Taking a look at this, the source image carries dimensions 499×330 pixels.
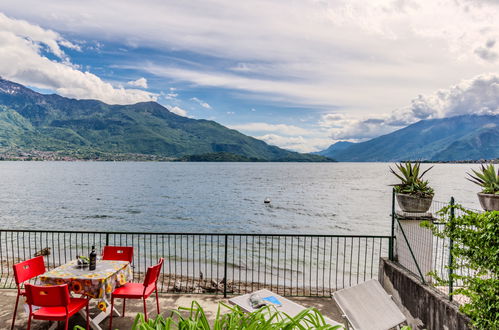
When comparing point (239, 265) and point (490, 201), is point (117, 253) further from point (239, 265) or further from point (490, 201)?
point (239, 265)

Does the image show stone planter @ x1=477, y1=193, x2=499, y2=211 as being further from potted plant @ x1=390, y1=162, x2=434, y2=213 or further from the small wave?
the small wave

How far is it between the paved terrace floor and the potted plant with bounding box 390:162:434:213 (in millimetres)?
2593

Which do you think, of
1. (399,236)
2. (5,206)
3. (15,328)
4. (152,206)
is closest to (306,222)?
(152,206)

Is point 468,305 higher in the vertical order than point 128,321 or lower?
higher

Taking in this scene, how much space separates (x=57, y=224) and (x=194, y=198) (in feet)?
76.0

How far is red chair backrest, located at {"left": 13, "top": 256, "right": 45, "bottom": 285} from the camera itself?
571cm

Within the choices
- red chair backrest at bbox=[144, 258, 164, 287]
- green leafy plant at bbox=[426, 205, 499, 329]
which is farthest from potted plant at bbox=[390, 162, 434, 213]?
red chair backrest at bbox=[144, 258, 164, 287]

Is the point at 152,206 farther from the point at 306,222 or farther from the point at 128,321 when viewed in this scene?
the point at 128,321

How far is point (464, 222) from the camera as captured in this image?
4324 mm

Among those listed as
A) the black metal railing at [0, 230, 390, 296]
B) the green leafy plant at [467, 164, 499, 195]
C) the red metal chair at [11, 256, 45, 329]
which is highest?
the green leafy plant at [467, 164, 499, 195]

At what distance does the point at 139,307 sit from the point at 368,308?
4.34 metres

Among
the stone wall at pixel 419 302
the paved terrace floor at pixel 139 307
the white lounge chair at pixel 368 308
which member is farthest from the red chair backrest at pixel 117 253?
the stone wall at pixel 419 302

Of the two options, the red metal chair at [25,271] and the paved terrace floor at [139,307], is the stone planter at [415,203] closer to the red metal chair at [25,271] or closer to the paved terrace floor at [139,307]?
the paved terrace floor at [139,307]

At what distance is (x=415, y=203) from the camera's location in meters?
6.42
